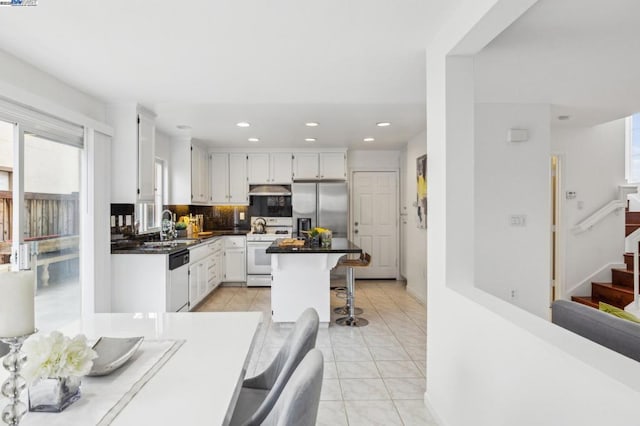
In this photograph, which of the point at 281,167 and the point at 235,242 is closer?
the point at 235,242

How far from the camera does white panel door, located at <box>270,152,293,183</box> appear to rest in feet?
20.9

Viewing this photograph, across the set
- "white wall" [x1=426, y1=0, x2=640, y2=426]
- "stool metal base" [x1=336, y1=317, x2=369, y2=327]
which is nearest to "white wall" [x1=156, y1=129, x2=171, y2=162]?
"stool metal base" [x1=336, y1=317, x2=369, y2=327]

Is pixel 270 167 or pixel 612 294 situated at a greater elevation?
pixel 270 167

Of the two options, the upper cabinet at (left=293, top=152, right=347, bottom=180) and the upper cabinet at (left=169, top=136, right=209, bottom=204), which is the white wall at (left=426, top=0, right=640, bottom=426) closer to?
the upper cabinet at (left=293, top=152, right=347, bottom=180)

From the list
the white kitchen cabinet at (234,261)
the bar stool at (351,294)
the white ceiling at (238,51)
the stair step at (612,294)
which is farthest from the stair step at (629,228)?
the white kitchen cabinet at (234,261)

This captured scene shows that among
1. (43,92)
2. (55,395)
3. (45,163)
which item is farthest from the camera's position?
(45,163)

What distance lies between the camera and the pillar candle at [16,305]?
2.93ft

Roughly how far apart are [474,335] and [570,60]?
2192mm

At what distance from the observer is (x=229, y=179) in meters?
6.39

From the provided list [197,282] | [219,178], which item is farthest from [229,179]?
[197,282]

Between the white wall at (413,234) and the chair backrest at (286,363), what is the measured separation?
12.0ft

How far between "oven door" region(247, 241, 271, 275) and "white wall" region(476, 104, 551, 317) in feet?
11.2

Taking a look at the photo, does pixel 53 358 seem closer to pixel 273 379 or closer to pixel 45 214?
pixel 273 379

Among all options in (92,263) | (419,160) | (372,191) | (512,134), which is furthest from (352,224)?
(92,263)
